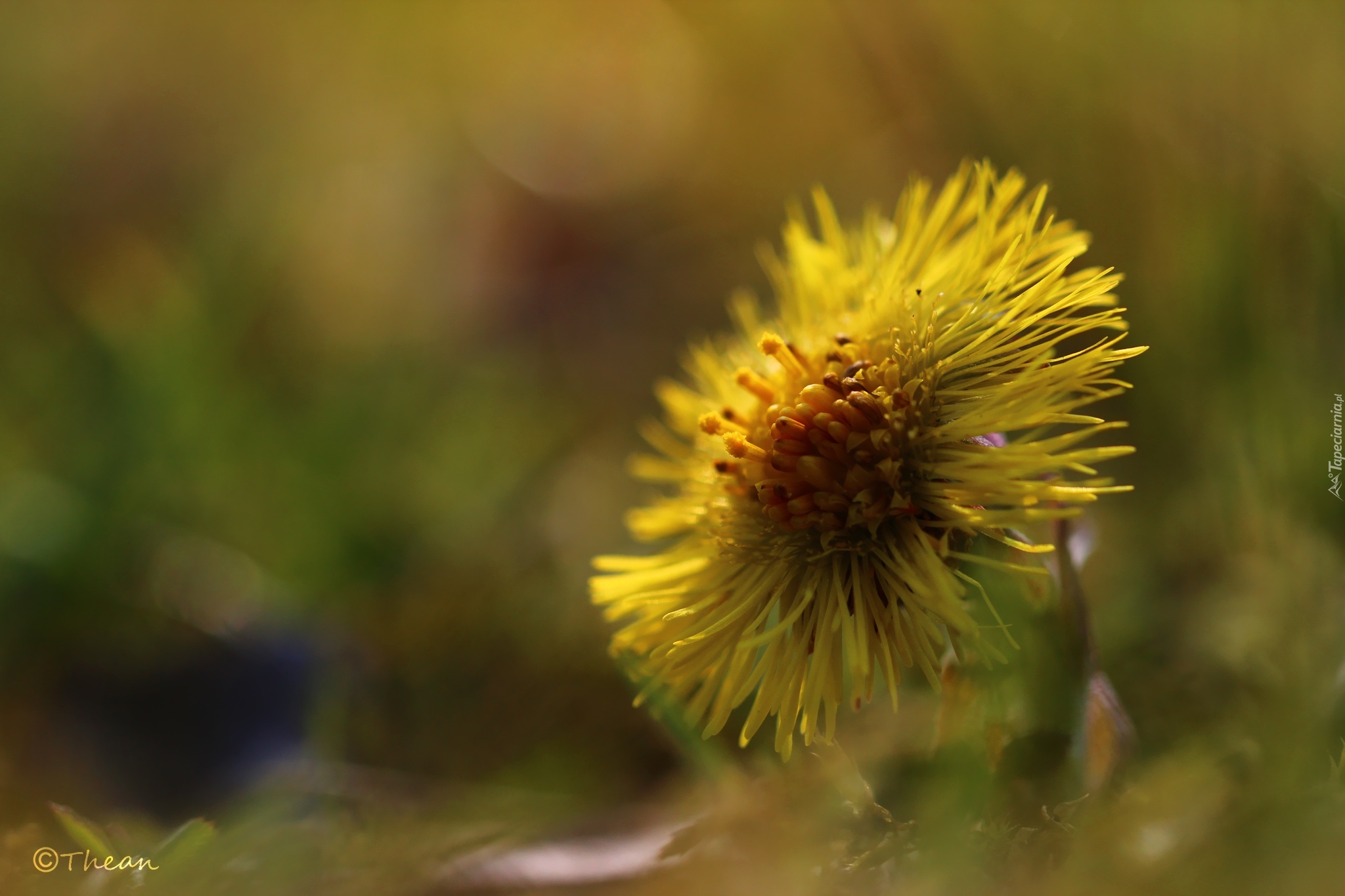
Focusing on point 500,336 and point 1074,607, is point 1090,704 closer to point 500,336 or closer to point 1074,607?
point 1074,607

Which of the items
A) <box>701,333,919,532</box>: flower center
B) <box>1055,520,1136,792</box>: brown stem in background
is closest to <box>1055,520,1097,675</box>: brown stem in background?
<box>1055,520,1136,792</box>: brown stem in background

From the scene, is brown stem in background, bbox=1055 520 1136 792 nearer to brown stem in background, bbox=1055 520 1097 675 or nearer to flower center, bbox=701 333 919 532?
brown stem in background, bbox=1055 520 1097 675

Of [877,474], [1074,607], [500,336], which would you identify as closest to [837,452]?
[877,474]

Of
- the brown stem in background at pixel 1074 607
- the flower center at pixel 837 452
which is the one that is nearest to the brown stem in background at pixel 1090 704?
the brown stem in background at pixel 1074 607

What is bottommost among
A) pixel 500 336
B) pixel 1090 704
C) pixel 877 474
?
pixel 1090 704

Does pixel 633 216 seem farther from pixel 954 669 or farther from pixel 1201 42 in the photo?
pixel 954 669

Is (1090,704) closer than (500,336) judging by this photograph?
Yes

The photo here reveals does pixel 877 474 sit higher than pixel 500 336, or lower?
lower
